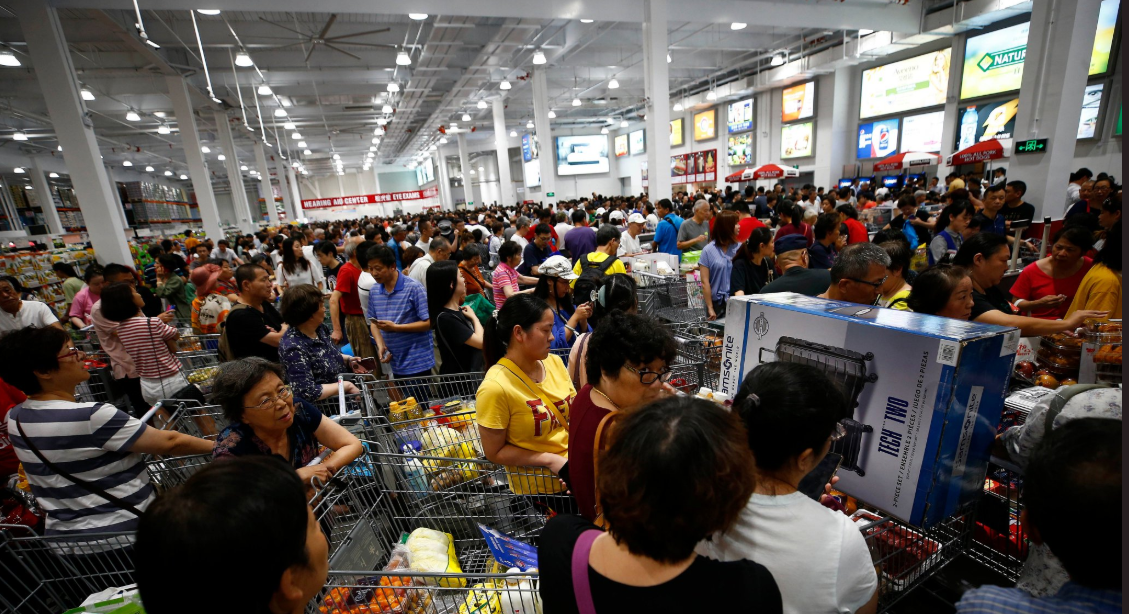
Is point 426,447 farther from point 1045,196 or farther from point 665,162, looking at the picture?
point 1045,196

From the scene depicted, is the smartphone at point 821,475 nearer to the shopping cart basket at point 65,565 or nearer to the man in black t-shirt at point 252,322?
the shopping cart basket at point 65,565

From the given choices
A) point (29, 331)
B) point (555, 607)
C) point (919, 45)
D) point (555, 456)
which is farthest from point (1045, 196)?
point (29, 331)

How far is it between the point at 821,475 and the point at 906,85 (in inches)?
862

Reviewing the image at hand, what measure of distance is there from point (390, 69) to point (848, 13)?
1419 centimetres

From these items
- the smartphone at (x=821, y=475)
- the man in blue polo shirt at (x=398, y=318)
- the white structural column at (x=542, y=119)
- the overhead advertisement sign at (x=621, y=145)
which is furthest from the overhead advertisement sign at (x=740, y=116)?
the smartphone at (x=821, y=475)

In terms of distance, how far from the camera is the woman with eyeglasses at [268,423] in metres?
2.18

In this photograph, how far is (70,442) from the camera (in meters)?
2.25

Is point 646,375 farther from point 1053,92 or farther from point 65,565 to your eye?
point 1053,92

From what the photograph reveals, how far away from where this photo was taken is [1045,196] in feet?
32.3

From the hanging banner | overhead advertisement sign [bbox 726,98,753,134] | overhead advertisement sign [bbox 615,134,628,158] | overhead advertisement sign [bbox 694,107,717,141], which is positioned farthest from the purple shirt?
the hanging banner

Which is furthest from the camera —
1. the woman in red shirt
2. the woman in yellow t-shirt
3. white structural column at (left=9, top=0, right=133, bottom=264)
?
white structural column at (left=9, top=0, right=133, bottom=264)

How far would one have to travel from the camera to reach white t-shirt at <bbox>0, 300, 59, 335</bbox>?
207 inches

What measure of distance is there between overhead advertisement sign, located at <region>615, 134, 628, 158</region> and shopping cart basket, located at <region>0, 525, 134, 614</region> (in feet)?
113

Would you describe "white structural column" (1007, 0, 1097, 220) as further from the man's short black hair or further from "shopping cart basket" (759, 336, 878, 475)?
the man's short black hair
